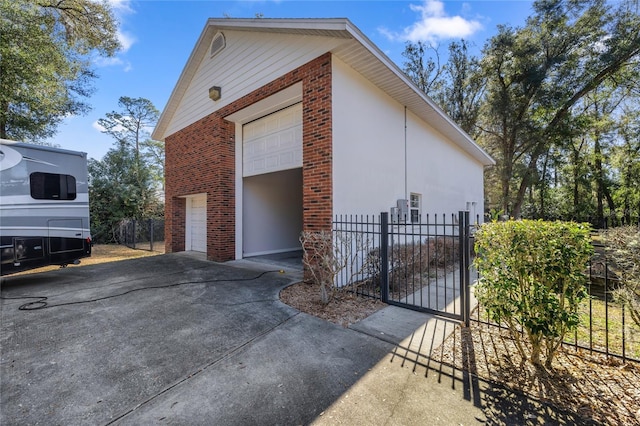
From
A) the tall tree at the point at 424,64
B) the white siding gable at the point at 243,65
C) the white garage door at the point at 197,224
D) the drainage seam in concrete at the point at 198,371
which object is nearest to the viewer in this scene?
the drainage seam in concrete at the point at 198,371

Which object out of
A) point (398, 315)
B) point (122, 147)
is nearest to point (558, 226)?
point (398, 315)

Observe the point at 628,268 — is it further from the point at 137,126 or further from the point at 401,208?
the point at 137,126

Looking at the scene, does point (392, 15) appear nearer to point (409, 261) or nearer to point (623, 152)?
point (409, 261)

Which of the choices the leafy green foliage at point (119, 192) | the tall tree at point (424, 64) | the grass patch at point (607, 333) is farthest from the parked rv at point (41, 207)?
the tall tree at point (424, 64)

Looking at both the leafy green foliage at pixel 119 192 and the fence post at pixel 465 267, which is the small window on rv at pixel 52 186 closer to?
the fence post at pixel 465 267

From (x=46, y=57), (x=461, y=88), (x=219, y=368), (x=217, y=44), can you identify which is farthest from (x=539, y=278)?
(x=461, y=88)

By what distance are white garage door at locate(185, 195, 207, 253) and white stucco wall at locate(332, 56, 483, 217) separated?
626cm

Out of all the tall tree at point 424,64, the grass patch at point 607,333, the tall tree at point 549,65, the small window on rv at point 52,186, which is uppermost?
the tall tree at point 424,64

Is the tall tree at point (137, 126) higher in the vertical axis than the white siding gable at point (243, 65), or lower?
higher

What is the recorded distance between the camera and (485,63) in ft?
55.2

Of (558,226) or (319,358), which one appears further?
(319,358)

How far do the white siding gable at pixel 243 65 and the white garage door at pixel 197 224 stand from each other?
9.73 feet

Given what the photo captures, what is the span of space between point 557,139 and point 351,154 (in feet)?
57.0

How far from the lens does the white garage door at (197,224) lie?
1015cm
